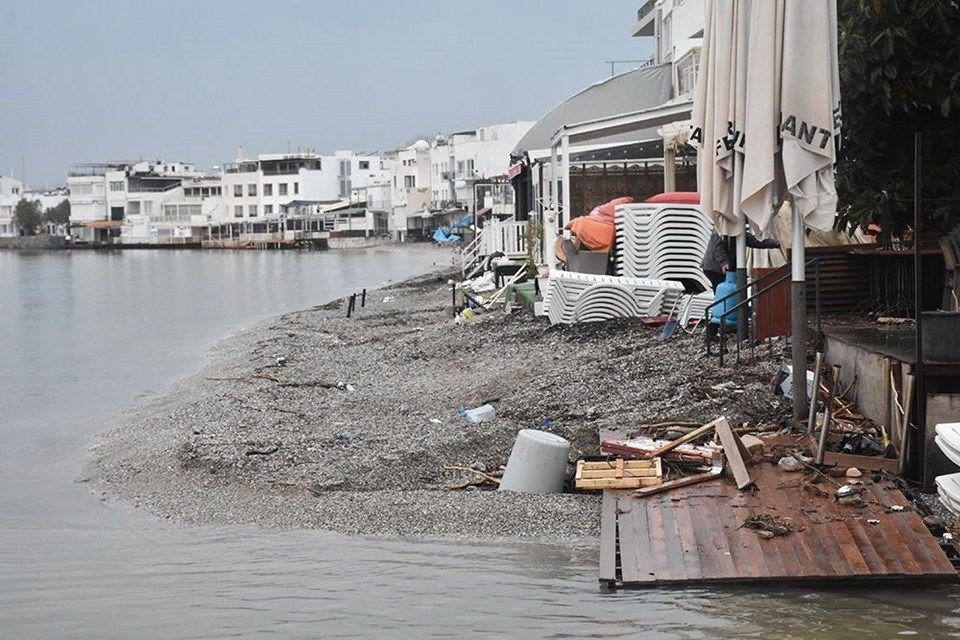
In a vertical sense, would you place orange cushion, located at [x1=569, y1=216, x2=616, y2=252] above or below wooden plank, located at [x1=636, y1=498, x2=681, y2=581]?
above

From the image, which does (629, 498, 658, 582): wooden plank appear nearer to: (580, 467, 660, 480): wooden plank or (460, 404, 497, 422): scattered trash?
(580, 467, 660, 480): wooden plank

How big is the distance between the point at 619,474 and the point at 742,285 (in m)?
4.77

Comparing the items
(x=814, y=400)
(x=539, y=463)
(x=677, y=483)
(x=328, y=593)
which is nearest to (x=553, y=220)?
(x=539, y=463)

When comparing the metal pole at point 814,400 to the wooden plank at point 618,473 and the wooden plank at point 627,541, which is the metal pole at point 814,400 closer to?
the wooden plank at point 618,473

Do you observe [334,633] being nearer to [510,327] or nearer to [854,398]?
[854,398]

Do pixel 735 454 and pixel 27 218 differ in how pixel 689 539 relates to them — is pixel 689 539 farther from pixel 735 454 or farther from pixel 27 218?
pixel 27 218

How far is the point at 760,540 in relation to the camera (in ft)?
25.5

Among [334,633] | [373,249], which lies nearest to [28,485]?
[334,633]

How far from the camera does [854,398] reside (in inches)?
405

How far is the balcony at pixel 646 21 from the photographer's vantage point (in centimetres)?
4959

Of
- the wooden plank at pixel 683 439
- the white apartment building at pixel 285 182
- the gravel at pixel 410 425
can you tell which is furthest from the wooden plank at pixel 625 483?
the white apartment building at pixel 285 182

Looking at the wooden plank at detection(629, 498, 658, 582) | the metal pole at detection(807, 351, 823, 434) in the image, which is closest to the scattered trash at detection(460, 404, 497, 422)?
the metal pole at detection(807, 351, 823, 434)

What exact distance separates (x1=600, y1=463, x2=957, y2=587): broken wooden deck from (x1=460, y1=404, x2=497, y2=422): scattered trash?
16.2 ft

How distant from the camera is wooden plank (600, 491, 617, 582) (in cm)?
762
